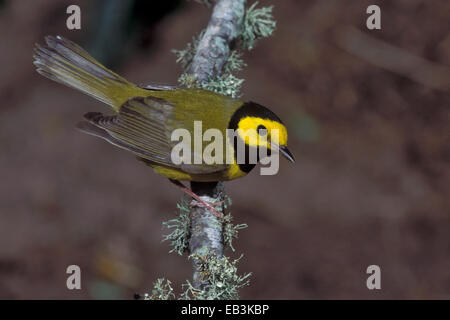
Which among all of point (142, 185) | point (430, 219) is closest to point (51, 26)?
point (142, 185)

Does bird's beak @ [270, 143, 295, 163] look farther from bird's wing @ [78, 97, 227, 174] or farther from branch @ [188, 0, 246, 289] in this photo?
bird's wing @ [78, 97, 227, 174]

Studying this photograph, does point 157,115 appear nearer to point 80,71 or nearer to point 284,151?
point 80,71

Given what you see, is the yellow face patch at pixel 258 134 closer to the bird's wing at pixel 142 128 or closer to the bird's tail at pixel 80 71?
the bird's wing at pixel 142 128

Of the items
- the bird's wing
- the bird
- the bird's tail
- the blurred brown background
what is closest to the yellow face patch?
the bird

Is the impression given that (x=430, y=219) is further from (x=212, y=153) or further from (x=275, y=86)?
(x=212, y=153)

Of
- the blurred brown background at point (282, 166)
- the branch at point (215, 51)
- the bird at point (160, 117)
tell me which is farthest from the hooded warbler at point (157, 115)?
the blurred brown background at point (282, 166)

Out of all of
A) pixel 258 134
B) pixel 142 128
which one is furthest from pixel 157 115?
pixel 258 134
